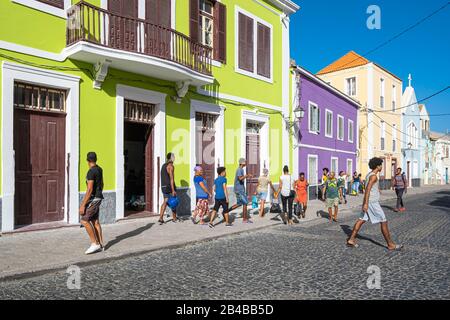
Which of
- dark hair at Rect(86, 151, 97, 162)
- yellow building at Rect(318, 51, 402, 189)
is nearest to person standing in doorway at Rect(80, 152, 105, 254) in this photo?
dark hair at Rect(86, 151, 97, 162)

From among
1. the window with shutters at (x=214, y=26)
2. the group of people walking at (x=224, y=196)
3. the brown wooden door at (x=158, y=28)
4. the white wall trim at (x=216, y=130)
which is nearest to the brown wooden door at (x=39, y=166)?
the group of people walking at (x=224, y=196)

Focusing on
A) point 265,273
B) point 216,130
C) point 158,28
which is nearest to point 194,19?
point 158,28

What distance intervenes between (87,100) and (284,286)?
6.77 metres

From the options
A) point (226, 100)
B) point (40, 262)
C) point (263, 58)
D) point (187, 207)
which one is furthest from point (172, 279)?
point (263, 58)

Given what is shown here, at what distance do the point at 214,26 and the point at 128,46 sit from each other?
13.9 feet

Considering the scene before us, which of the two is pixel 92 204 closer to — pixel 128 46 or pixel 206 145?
pixel 128 46

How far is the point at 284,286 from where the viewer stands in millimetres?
4848

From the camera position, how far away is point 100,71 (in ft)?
29.8

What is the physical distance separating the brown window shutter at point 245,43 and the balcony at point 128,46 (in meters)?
3.09

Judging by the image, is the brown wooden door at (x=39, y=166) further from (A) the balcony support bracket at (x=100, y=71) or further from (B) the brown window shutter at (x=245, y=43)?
(B) the brown window shutter at (x=245, y=43)

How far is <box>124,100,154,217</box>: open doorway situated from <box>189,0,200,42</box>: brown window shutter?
2.83 m

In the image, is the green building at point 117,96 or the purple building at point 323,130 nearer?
the green building at point 117,96

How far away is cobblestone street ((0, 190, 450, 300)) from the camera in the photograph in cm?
458

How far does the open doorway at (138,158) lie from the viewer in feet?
34.8
